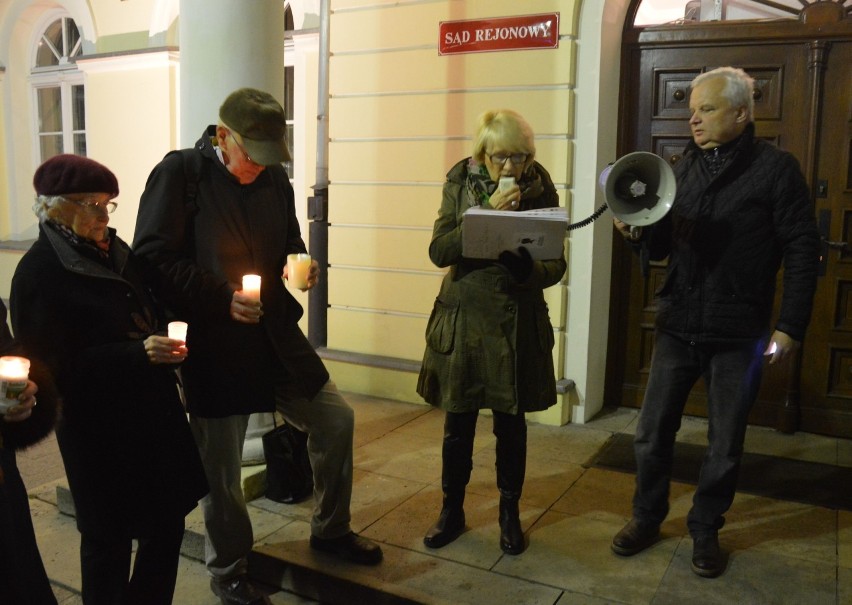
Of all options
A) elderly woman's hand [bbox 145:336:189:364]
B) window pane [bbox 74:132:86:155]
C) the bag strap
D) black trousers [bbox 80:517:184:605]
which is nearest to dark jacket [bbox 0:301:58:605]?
elderly woman's hand [bbox 145:336:189:364]

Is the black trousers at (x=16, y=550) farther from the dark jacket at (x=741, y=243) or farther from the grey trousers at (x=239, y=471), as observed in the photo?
the dark jacket at (x=741, y=243)

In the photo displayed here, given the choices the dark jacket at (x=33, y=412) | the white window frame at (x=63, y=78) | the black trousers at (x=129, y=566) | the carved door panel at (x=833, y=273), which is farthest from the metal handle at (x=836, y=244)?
the white window frame at (x=63, y=78)

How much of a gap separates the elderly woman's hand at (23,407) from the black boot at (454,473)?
180 cm

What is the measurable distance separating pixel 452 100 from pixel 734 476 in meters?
3.21

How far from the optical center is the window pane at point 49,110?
9828mm

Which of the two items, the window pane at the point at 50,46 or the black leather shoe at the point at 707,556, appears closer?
the black leather shoe at the point at 707,556

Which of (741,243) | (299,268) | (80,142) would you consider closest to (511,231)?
(299,268)

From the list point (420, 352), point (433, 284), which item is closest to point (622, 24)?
point (433, 284)

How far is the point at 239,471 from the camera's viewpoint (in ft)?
10.2

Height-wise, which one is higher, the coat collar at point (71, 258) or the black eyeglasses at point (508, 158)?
the black eyeglasses at point (508, 158)

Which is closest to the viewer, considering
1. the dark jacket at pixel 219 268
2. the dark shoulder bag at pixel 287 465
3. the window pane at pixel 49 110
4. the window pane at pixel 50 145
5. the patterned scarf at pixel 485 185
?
the dark jacket at pixel 219 268

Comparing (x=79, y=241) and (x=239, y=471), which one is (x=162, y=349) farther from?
(x=239, y=471)

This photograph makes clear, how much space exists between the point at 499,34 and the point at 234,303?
3180 millimetres

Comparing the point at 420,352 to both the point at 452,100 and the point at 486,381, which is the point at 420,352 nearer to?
the point at 452,100
